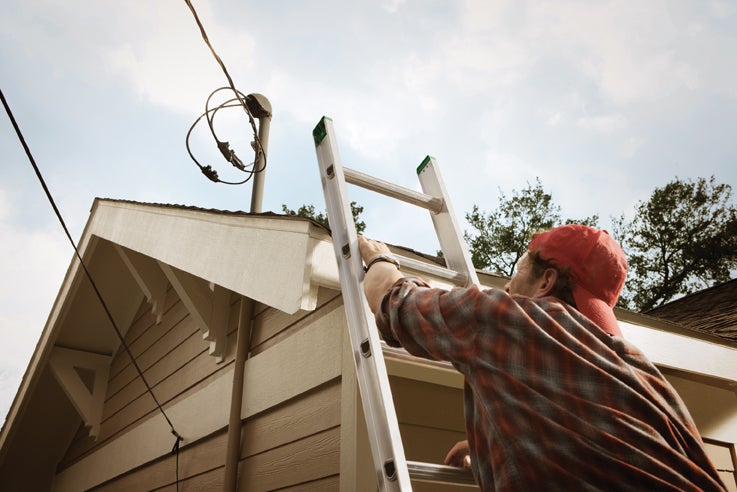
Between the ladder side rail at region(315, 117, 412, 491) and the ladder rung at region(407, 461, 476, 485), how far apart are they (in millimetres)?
79

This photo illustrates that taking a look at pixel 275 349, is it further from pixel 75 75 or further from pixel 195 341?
pixel 75 75

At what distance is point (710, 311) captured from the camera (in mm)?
6602

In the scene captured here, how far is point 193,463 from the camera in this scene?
3.51 m

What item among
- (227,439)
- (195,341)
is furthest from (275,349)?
(195,341)

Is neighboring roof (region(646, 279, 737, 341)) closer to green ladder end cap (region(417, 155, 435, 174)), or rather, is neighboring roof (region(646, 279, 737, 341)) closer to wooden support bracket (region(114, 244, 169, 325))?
green ladder end cap (region(417, 155, 435, 174))

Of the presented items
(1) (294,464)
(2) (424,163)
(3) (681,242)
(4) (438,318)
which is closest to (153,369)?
(1) (294,464)

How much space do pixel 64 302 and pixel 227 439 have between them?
127 inches

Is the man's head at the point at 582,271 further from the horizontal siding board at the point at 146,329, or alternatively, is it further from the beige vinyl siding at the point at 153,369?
the horizontal siding board at the point at 146,329

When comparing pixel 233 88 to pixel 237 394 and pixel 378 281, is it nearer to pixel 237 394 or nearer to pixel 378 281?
pixel 237 394

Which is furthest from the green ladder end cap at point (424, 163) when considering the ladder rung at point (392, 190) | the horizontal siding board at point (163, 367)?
the horizontal siding board at point (163, 367)

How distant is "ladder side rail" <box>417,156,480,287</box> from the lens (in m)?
2.24

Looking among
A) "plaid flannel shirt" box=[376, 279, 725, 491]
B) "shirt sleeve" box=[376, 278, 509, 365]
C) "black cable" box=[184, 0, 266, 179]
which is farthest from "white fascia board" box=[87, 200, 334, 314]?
"black cable" box=[184, 0, 266, 179]

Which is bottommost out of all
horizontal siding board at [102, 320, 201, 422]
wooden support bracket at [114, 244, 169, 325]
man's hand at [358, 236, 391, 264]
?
man's hand at [358, 236, 391, 264]

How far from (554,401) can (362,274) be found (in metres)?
0.81
